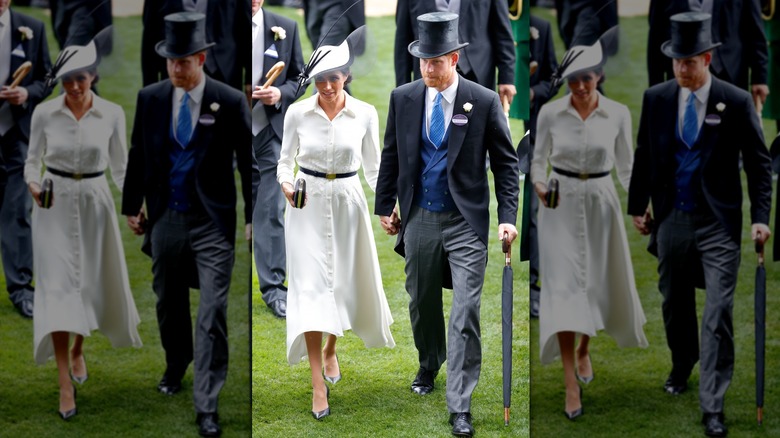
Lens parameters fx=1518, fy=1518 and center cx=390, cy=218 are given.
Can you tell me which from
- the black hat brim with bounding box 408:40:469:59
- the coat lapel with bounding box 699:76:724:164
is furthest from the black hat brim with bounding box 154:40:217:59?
the coat lapel with bounding box 699:76:724:164

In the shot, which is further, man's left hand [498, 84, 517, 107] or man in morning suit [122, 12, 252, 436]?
man's left hand [498, 84, 517, 107]

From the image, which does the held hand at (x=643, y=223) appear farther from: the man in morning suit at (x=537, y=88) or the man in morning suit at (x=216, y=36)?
the man in morning suit at (x=216, y=36)

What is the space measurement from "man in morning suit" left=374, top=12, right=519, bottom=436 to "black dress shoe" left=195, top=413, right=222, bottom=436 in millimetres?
1093

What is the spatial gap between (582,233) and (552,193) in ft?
0.74

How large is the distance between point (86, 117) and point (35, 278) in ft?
2.63

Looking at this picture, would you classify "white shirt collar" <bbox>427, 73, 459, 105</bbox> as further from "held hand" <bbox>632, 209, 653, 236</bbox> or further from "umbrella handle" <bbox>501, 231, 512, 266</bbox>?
"held hand" <bbox>632, 209, 653, 236</bbox>

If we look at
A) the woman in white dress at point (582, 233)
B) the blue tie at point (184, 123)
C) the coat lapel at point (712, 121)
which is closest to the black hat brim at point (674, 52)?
the coat lapel at point (712, 121)

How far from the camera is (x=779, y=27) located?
6887mm

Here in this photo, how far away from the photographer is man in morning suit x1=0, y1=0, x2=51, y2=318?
6.73 m

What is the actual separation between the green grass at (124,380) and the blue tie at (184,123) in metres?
0.22

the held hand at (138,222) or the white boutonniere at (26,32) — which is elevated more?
the white boutonniere at (26,32)

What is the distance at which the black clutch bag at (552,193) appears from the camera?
667 centimetres

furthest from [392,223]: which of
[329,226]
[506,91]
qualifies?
[506,91]

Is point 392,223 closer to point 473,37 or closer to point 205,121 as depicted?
point 473,37
